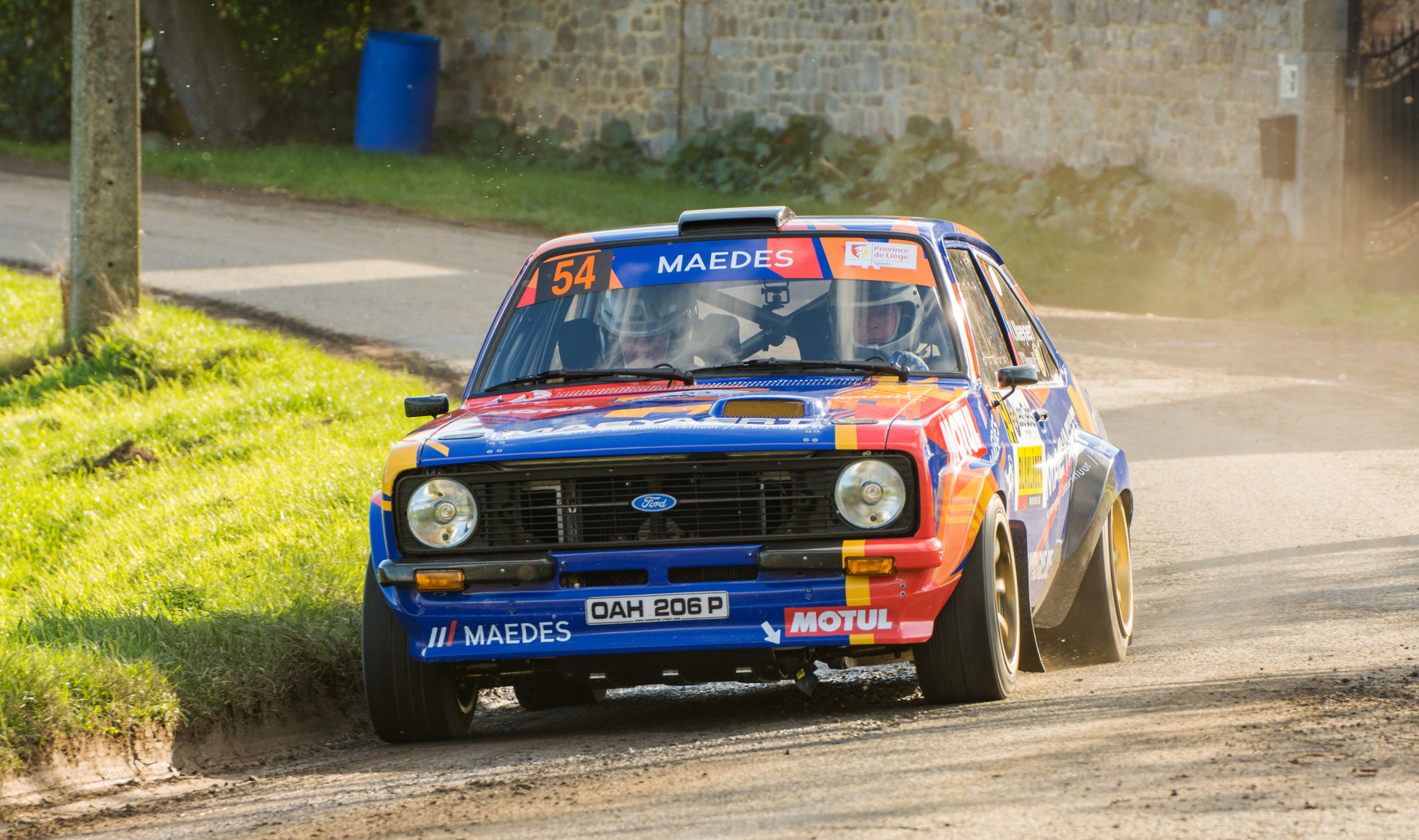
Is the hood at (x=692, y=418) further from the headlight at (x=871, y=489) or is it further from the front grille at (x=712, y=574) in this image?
the front grille at (x=712, y=574)

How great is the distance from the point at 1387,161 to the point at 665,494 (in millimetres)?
15588

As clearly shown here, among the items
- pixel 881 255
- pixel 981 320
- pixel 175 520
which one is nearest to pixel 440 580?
pixel 881 255

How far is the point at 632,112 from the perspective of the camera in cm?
2755

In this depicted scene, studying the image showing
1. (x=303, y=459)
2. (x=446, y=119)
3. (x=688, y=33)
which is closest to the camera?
(x=303, y=459)

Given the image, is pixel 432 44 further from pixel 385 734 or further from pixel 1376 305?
pixel 385 734

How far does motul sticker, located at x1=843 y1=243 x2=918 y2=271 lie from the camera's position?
6043 mm

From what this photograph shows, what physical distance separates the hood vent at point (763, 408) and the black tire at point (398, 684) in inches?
47.5

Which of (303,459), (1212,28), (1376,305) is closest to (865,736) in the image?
(303,459)

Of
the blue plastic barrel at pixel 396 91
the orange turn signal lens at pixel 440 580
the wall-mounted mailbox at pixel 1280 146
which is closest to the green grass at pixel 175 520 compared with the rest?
the orange turn signal lens at pixel 440 580

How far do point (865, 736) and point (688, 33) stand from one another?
23.4m

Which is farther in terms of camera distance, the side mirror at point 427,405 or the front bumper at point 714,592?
the side mirror at point 427,405

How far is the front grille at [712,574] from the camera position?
505 cm

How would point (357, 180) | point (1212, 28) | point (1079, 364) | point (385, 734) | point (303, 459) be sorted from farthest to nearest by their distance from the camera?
point (357, 180) → point (1212, 28) → point (1079, 364) → point (303, 459) → point (385, 734)

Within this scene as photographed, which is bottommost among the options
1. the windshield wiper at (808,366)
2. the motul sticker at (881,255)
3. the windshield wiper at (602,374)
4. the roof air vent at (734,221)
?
the windshield wiper at (602,374)
